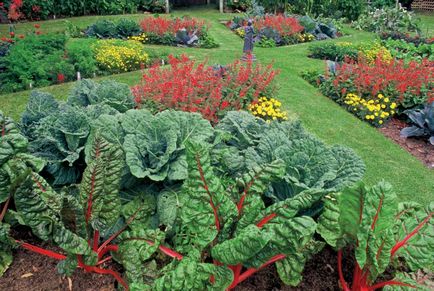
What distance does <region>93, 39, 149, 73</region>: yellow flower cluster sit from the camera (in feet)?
26.6

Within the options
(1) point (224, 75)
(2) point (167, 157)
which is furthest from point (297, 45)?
(2) point (167, 157)

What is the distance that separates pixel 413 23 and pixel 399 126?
9688 mm

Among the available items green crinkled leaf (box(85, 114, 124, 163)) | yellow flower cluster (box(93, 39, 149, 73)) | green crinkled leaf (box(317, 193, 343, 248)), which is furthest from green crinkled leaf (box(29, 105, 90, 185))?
yellow flower cluster (box(93, 39, 149, 73))

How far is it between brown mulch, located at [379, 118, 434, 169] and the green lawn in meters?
0.15

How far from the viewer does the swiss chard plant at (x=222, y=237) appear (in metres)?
2.17

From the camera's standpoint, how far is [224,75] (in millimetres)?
6457

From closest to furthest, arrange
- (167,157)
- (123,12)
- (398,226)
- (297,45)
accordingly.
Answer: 1. (398,226)
2. (167,157)
3. (297,45)
4. (123,12)

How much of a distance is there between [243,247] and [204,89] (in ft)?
11.9

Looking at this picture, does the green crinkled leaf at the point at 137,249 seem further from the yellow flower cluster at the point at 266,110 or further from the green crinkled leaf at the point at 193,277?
the yellow flower cluster at the point at 266,110

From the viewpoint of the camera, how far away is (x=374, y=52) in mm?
10195

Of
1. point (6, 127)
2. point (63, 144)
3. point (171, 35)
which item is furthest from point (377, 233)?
point (171, 35)

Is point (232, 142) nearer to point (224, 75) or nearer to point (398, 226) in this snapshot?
point (398, 226)

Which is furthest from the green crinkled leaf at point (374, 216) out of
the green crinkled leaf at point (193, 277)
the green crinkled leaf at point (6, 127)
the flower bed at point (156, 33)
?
the flower bed at point (156, 33)

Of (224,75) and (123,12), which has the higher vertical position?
(224,75)
